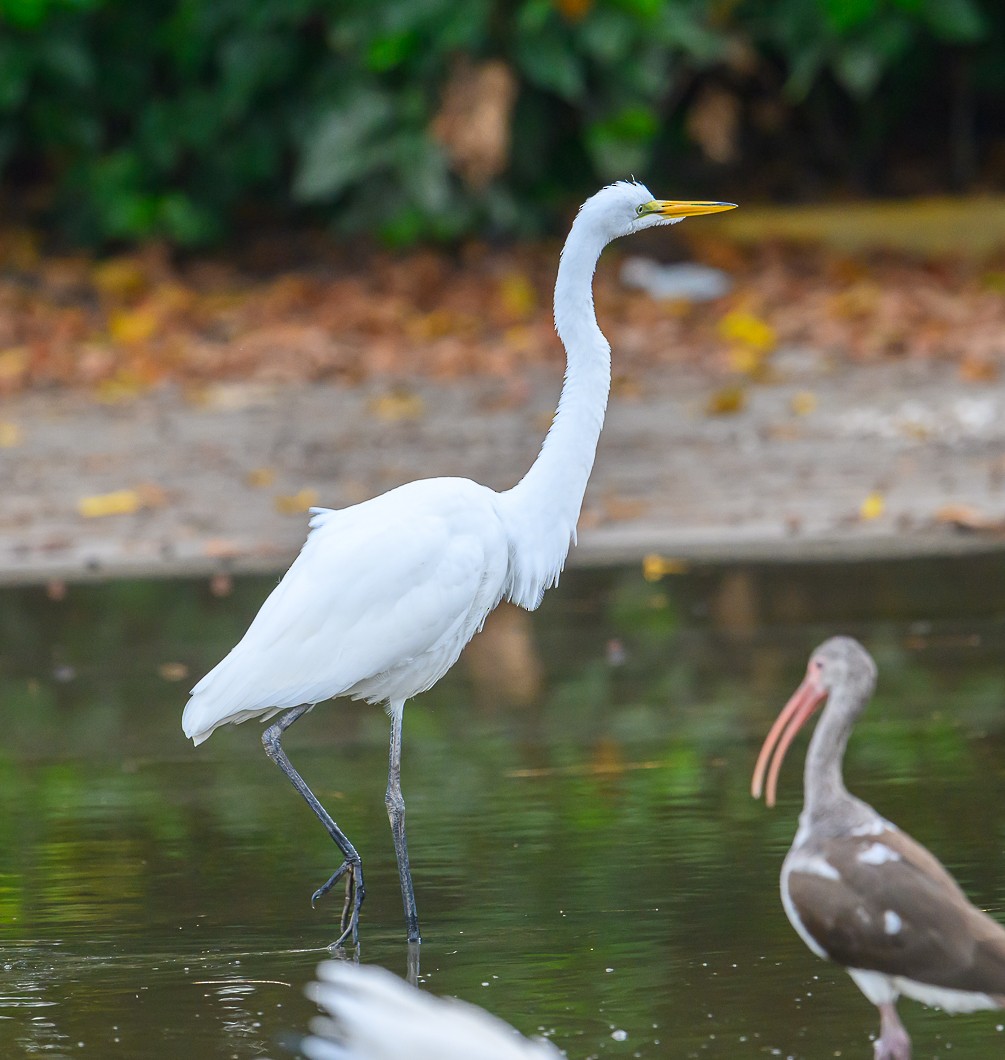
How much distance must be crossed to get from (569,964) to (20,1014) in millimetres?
1140

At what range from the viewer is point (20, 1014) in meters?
4.45

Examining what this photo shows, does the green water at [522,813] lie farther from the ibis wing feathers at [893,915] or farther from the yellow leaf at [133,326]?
the yellow leaf at [133,326]

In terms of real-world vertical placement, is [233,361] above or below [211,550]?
above

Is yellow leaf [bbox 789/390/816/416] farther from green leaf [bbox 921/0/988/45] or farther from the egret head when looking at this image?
the egret head

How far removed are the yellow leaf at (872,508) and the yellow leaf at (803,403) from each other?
4.95 feet

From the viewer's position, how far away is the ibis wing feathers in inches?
143

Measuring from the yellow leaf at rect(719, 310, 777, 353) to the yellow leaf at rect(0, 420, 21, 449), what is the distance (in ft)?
13.3

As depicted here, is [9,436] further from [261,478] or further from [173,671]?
[173,671]

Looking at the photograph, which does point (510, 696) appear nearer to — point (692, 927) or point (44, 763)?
point (44, 763)

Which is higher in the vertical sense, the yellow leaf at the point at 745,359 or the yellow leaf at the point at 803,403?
the yellow leaf at the point at 745,359

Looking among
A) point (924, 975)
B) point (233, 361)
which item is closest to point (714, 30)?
point (233, 361)

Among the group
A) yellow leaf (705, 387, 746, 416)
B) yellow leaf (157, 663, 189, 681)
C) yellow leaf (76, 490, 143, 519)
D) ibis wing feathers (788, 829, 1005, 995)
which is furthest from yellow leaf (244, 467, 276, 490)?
ibis wing feathers (788, 829, 1005, 995)

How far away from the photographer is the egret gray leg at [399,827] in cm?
498

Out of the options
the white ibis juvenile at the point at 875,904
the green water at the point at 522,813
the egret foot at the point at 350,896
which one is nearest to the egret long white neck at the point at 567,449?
the green water at the point at 522,813
